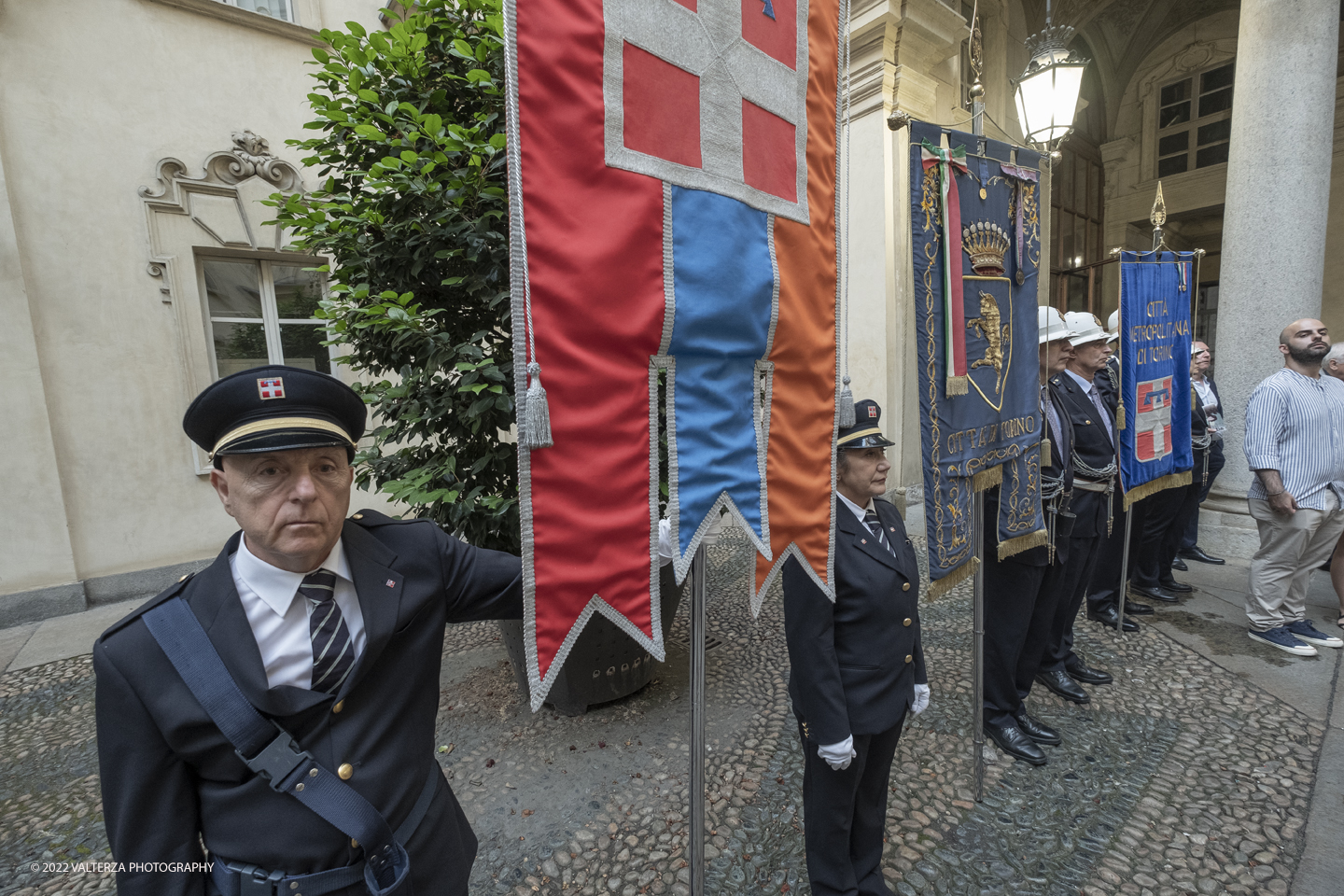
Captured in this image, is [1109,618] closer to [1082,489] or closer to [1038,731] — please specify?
[1082,489]

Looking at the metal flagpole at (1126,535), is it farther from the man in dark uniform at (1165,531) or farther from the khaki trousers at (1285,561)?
the khaki trousers at (1285,561)

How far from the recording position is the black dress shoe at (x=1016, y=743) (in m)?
3.01

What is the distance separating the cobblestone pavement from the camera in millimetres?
2395

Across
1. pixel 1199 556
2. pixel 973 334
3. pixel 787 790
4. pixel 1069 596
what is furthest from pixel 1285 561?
pixel 787 790

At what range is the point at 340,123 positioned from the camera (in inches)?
121

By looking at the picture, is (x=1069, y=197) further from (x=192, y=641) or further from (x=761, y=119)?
(x=192, y=641)

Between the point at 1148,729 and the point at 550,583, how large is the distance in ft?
12.1

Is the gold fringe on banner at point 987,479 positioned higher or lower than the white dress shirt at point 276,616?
lower

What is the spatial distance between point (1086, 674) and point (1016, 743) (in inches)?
44.3

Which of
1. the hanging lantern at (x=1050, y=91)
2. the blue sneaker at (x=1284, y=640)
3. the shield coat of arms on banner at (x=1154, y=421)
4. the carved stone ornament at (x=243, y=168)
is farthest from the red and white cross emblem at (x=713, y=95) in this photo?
the carved stone ornament at (x=243, y=168)

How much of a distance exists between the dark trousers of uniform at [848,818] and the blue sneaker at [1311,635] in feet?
13.6

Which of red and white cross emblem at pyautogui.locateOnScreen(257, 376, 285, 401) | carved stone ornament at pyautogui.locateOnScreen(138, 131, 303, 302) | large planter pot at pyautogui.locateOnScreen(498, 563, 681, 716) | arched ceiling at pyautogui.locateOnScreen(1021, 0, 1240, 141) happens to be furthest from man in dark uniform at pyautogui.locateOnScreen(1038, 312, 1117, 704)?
arched ceiling at pyautogui.locateOnScreen(1021, 0, 1240, 141)

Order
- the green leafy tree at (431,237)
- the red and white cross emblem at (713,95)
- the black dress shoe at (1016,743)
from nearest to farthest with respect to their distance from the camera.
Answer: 1. the red and white cross emblem at (713,95)
2. the green leafy tree at (431,237)
3. the black dress shoe at (1016,743)

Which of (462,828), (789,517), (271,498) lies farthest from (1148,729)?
(271,498)
